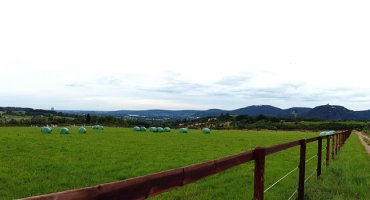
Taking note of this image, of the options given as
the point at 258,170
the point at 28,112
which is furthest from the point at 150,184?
the point at 28,112

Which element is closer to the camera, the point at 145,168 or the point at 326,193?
the point at 326,193

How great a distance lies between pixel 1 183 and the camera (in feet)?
38.2

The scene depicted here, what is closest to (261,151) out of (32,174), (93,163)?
(32,174)

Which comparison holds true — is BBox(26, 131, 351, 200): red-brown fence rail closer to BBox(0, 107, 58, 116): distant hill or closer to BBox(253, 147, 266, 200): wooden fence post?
BBox(253, 147, 266, 200): wooden fence post

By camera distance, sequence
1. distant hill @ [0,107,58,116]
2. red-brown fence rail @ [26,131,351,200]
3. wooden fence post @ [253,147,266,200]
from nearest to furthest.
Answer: red-brown fence rail @ [26,131,351,200], wooden fence post @ [253,147,266,200], distant hill @ [0,107,58,116]

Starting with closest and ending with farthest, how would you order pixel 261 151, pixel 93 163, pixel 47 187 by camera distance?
pixel 261 151
pixel 47 187
pixel 93 163

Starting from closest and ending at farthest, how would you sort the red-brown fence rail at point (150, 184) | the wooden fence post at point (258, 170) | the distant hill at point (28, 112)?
the red-brown fence rail at point (150, 184) < the wooden fence post at point (258, 170) < the distant hill at point (28, 112)

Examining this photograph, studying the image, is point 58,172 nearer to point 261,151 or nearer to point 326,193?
point 326,193

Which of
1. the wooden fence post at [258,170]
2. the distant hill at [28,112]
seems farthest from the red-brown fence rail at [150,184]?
the distant hill at [28,112]

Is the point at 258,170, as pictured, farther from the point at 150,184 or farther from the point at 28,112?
the point at 28,112

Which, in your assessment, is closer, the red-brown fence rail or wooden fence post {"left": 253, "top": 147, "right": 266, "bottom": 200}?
the red-brown fence rail

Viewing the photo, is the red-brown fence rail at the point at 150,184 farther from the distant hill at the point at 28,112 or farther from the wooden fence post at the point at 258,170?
the distant hill at the point at 28,112

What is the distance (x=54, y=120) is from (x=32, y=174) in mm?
91740

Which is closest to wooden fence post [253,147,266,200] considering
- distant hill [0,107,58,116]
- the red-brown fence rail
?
the red-brown fence rail
